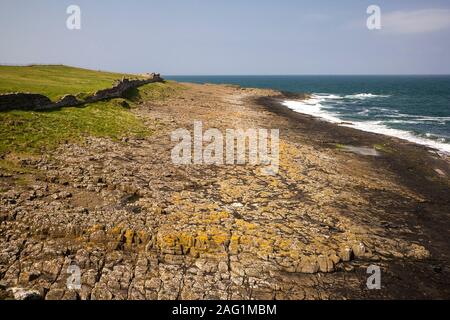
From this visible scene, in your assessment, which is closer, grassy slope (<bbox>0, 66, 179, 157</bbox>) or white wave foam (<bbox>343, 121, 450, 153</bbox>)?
grassy slope (<bbox>0, 66, 179, 157</bbox>)

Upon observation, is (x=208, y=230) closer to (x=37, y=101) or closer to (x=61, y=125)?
(x=61, y=125)

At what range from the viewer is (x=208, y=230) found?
14.4m

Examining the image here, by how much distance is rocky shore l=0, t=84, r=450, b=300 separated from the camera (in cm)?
1186

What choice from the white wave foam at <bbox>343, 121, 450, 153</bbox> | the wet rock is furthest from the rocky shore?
the white wave foam at <bbox>343, 121, 450, 153</bbox>

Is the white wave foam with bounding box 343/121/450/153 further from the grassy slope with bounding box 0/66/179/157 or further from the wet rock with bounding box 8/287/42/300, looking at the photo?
the wet rock with bounding box 8/287/42/300

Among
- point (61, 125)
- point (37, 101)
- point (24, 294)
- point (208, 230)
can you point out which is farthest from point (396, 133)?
point (24, 294)

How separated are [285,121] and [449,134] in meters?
20.6

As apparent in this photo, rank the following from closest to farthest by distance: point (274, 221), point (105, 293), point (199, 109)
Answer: point (105, 293), point (274, 221), point (199, 109)

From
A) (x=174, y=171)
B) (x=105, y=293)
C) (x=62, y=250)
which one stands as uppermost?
(x=174, y=171)

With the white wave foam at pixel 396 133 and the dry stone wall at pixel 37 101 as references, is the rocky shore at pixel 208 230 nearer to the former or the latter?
the dry stone wall at pixel 37 101

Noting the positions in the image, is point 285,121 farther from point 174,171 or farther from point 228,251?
point 228,251

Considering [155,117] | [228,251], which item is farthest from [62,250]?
[155,117]

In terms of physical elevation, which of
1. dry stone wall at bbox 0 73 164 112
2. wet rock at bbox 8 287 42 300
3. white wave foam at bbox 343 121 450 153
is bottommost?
wet rock at bbox 8 287 42 300

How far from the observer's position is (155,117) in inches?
1419
